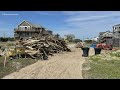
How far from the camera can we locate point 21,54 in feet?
69.5

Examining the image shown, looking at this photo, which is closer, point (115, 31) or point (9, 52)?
point (9, 52)

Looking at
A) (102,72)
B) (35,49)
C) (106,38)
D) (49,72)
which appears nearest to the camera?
(102,72)

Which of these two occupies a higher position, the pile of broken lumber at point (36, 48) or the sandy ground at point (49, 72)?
the pile of broken lumber at point (36, 48)

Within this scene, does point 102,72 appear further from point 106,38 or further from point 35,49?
point 106,38

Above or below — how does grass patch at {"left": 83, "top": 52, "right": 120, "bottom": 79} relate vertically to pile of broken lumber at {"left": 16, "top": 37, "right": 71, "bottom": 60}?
below

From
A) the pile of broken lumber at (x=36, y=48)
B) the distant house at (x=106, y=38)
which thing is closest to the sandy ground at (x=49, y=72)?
the pile of broken lumber at (x=36, y=48)

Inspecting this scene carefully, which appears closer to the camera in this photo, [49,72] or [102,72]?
[102,72]

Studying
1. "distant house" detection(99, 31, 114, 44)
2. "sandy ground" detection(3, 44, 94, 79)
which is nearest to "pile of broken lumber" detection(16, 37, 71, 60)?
"sandy ground" detection(3, 44, 94, 79)

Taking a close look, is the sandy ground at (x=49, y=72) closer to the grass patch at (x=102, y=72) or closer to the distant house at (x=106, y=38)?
the grass patch at (x=102, y=72)

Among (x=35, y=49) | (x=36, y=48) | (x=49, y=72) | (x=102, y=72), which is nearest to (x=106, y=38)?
(x=36, y=48)

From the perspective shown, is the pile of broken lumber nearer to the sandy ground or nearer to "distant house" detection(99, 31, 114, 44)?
the sandy ground
